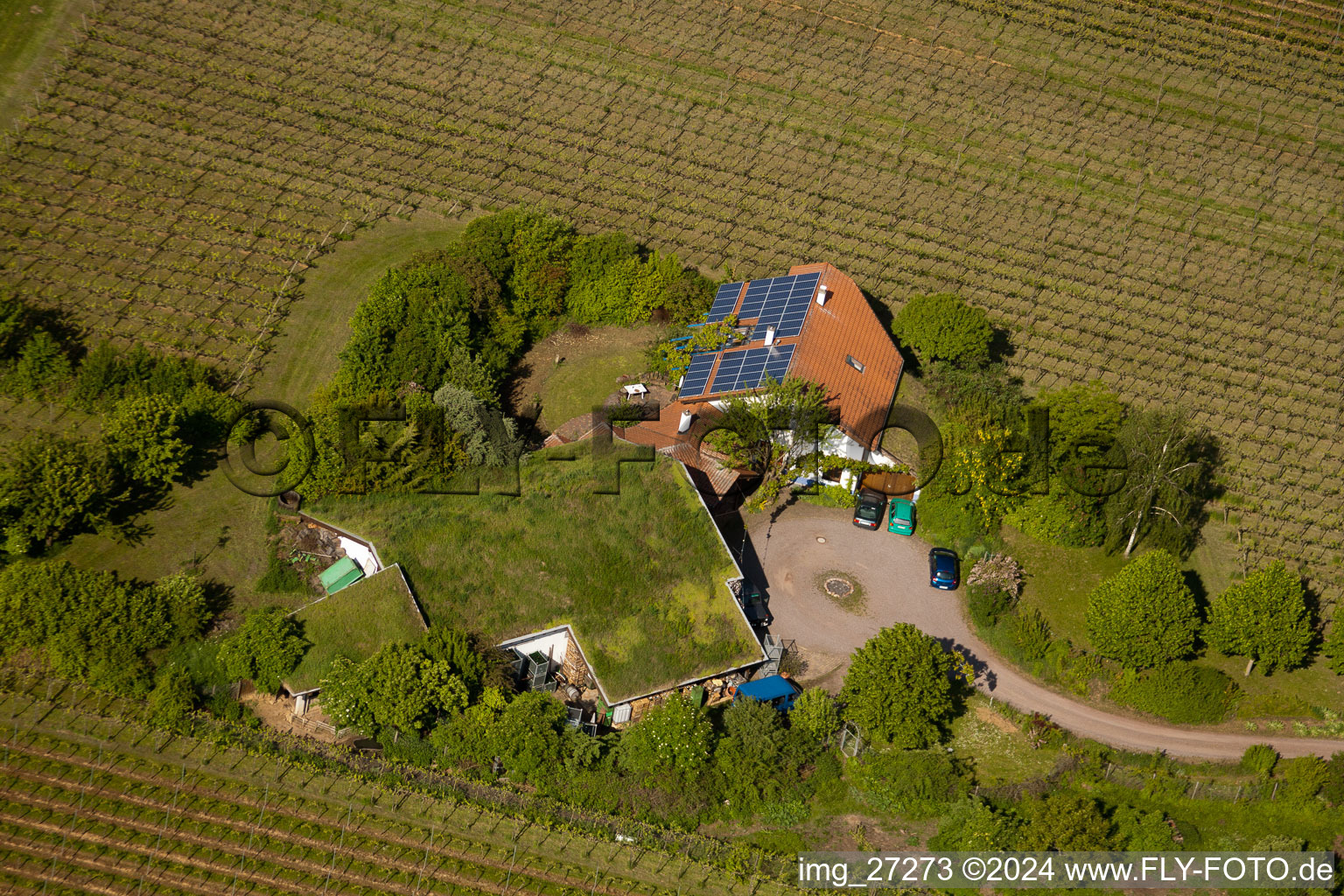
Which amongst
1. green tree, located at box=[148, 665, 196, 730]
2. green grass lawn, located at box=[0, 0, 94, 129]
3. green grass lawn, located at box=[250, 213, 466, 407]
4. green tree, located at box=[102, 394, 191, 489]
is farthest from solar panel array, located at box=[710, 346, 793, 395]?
green grass lawn, located at box=[0, 0, 94, 129]

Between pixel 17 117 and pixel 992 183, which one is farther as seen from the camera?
pixel 992 183

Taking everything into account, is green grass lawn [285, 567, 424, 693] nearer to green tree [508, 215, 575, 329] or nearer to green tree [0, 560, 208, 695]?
green tree [0, 560, 208, 695]

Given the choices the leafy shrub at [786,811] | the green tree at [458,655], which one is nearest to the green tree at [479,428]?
the green tree at [458,655]

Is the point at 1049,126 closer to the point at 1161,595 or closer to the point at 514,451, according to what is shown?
the point at 1161,595

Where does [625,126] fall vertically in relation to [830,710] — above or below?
above

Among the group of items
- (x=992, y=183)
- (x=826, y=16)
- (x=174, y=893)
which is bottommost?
(x=174, y=893)

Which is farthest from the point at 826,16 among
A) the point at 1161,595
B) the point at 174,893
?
the point at 174,893
